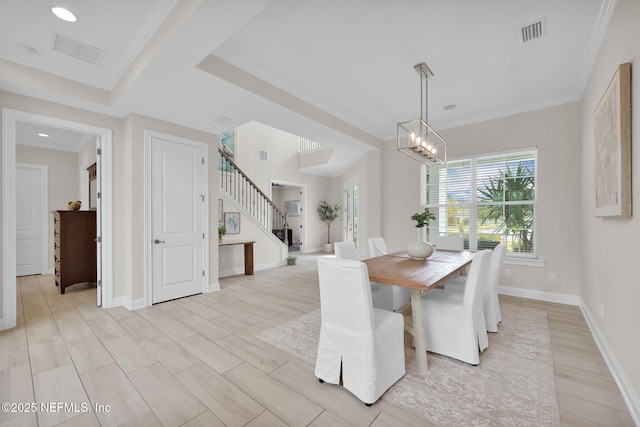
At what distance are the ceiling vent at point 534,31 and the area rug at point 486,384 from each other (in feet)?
9.38

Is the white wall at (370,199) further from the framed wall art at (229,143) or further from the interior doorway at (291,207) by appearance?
the interior doorway at (291,207)

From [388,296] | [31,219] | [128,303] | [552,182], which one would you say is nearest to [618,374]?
[388,296]

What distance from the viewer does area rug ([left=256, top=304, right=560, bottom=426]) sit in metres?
1.67

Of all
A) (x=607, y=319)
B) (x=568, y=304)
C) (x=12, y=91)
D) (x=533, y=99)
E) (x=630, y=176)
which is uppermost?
(x=533, y=99)

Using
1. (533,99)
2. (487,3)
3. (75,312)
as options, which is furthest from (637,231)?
(75,312)

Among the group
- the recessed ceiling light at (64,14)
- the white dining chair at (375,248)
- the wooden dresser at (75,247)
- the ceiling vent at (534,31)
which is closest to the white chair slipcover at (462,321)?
the white dining chair at (375,248)

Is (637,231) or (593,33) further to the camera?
(593,33)

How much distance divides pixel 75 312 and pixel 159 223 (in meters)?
1.44

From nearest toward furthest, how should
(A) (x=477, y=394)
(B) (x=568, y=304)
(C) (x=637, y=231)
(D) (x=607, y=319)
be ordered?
(C) (x=637, y=231) → (A) (x=477, y=394) → (D) (x=607, y=319) → (B) (x=568, y=304)

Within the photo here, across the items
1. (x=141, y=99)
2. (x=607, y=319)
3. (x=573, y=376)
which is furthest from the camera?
(x=141, y=99)

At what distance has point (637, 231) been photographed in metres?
1.71

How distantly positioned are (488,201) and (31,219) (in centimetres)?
865

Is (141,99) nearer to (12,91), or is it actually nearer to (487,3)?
(12,91)

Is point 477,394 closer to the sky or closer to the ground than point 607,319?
closer to the ground
